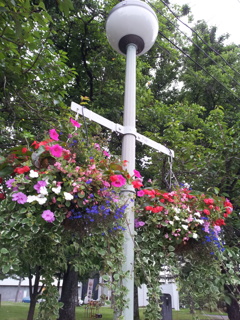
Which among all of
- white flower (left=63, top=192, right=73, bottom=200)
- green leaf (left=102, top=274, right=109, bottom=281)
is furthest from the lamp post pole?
white flower (left=63, top=192, right=73, bottom=200)

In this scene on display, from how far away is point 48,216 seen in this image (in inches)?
50.6

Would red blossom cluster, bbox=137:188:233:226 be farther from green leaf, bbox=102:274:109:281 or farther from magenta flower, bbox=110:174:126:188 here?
green leaf, bbox=102:274:109:281

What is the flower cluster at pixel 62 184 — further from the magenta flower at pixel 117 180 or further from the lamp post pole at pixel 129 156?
the lamp post pole at pixel 129 156

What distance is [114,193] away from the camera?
1479 mm

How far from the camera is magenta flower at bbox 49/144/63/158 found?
1.39 meters

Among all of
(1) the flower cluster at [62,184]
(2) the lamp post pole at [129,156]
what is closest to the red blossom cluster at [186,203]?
(2) the lamp post pole at [129,156]

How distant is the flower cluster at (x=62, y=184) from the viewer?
4.33ft

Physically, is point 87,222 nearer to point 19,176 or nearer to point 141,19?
point 19,176

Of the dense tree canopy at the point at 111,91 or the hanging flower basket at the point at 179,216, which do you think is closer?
the hanging flower basket at the point at 179,216

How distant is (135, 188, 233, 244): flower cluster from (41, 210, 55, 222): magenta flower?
2.05 ft

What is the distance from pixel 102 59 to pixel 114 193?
199 inches

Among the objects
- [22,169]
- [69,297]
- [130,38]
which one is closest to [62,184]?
[22,169]

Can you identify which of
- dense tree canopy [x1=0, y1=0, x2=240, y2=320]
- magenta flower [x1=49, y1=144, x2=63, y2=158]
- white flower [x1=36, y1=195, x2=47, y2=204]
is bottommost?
white flower [x1=36, y1=195, x2=47, y2=204]

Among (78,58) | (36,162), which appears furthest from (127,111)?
(78,58)
